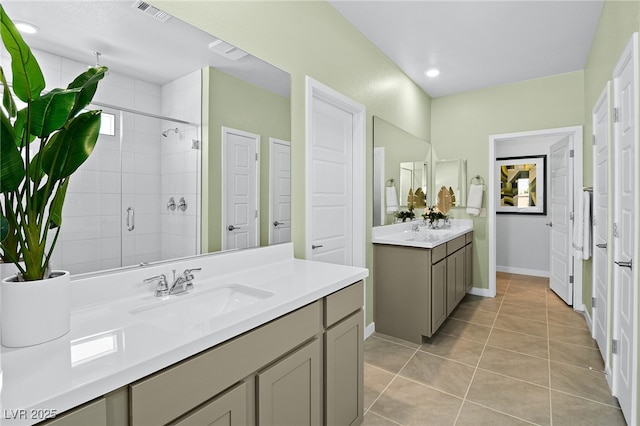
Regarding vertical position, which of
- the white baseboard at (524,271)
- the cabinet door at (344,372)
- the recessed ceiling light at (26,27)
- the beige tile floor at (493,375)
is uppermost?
the recessed ceiling light at (26,27)

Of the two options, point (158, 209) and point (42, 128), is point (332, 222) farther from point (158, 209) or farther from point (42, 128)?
point (42, 128)

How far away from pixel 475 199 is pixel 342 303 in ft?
11.0

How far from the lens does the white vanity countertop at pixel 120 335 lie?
66 centimetres

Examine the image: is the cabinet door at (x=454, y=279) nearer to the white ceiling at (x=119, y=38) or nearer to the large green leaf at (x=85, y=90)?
the white ceiling at (x=119, y=38)

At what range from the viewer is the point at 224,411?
973mm

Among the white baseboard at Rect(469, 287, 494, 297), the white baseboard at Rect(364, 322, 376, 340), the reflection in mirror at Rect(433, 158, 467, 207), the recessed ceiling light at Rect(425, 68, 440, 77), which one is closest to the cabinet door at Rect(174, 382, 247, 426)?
the white baseboard at Rect(364, 322, 376, 340)

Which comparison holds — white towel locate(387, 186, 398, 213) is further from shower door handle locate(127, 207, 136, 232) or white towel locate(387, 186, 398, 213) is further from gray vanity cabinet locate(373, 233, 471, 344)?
shower door handle locate(127, 207, 136, 232)

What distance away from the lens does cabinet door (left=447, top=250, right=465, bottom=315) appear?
10.7 feet

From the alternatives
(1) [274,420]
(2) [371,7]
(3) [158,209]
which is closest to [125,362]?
(1) [274,420]

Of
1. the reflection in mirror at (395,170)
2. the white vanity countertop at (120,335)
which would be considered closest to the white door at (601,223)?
the reflection in mirror at (395,170)

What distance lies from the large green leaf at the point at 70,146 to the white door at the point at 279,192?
3.58 feet

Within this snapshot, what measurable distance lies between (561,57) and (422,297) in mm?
2876

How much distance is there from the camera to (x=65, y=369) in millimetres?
727

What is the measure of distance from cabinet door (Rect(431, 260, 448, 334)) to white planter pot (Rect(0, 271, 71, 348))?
2.57 metres
